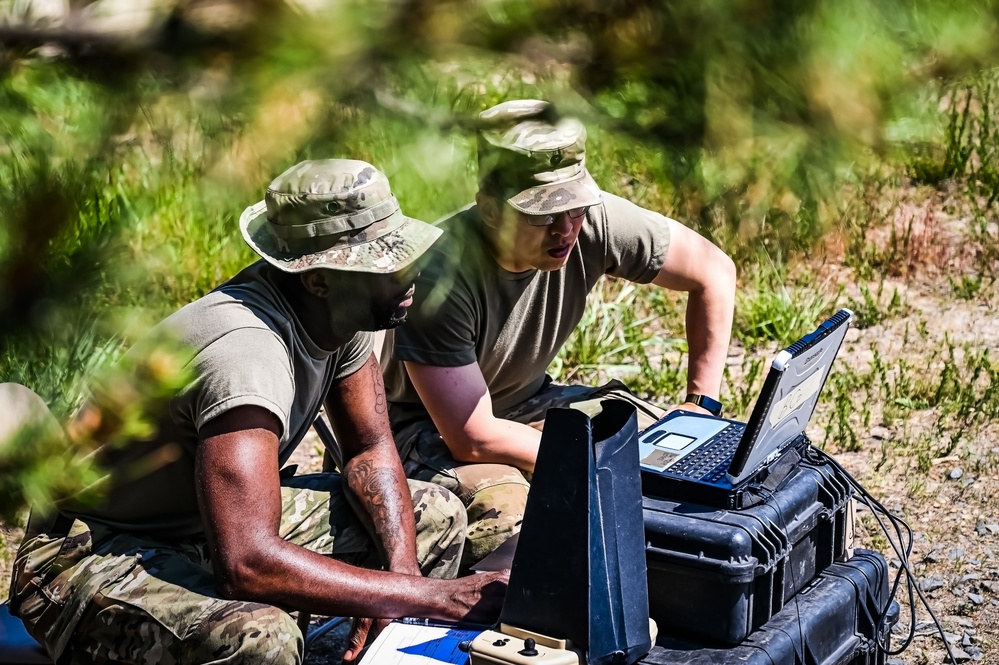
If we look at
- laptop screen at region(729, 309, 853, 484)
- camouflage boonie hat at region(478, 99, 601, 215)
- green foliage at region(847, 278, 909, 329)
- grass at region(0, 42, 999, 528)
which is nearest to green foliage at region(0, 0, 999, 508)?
grass at region(0, 42, 999, 528)

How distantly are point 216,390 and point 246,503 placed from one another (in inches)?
9.5

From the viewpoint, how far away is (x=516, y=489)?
130 inches

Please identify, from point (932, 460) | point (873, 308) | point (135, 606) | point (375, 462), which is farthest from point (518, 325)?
point (873, 308)

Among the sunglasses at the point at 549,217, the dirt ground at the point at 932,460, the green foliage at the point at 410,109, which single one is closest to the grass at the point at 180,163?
the green foliage at the point at 410,109

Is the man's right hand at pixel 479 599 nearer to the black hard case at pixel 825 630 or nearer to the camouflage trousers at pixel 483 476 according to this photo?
the black hard case at pixel 825 630

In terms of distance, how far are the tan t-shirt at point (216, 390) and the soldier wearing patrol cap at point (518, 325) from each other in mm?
398

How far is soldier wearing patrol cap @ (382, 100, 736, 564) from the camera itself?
10.3 ft

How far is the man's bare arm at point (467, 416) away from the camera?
321cm

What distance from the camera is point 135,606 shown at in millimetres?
2586

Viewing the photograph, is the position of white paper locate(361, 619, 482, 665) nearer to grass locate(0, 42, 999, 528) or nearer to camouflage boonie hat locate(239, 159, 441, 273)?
camouflage boonie hat locate(239, 159, 441, 273)

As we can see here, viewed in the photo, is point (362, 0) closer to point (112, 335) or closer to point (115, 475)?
point (112, 335)

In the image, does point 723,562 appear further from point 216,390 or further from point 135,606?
point 135,606

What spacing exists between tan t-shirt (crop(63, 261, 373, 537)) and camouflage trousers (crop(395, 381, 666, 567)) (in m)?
0.58

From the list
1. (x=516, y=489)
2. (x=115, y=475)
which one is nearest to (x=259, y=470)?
(x=115, y=475)
